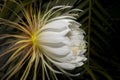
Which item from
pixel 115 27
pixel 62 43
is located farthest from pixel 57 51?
pixel 115 27

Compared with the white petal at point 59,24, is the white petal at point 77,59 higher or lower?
lower

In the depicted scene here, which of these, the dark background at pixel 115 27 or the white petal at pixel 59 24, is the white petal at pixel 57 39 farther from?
the dark background at pixel 115 27

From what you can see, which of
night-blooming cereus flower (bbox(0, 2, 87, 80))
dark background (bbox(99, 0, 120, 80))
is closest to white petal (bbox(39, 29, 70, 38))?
night-blooming cereus flower (bbox(0, 2, 87, 80))

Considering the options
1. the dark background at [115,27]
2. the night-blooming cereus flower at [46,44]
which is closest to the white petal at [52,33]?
the night-blooming cereus flower at [46,44]

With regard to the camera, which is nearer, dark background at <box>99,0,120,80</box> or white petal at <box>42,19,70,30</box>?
white petal at <box>42,19,70,30</box>

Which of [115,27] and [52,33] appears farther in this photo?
[115,27]

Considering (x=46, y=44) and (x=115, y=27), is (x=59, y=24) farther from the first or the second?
(x=115, y=27)

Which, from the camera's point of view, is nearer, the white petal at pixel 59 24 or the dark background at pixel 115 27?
the white petal at pixel 59 24

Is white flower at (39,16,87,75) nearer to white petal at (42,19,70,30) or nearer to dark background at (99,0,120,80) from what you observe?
white petal at (42,19,70,30)

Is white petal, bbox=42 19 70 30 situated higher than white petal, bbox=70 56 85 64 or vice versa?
white petal, bbox=42 19 70 30
